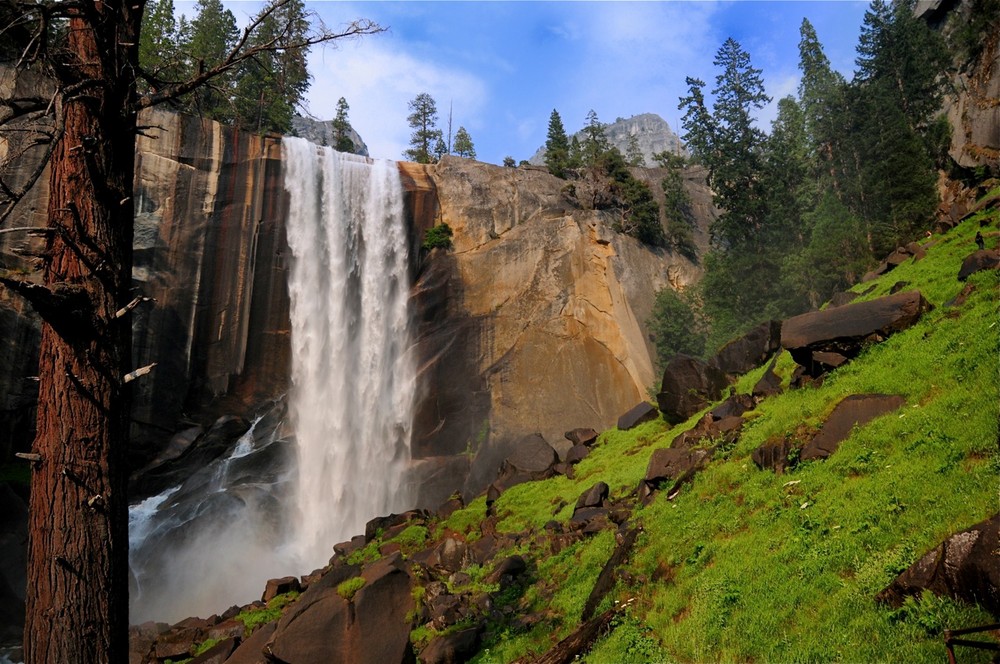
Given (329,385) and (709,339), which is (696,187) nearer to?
(709,339)

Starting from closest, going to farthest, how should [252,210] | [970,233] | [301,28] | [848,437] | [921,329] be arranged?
1. [301,28]
2. [848,437]
3. [921,329]
4. [970,233]
5. [252,210]

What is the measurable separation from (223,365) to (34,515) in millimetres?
26986

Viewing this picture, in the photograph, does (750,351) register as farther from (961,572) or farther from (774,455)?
(961,572)

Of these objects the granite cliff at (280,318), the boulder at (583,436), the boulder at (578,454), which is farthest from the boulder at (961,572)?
the granite cliff at (280,318)

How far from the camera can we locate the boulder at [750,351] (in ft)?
63.4

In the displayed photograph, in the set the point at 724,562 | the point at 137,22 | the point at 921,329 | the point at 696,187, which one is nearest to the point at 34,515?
the point at 137,22

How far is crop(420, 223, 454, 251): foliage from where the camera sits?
32969 millimetres

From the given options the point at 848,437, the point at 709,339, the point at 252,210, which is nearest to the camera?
the point at 848,437

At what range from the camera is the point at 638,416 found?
21828 mm

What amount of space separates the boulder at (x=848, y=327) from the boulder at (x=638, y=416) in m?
8.65

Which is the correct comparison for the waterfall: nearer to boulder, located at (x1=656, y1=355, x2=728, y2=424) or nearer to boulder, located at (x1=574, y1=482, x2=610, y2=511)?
boulder, located at (x1=656, y1=355, x2=728, y2=424)

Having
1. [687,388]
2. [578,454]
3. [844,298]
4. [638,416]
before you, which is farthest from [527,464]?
[844,298]

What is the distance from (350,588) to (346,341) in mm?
20352

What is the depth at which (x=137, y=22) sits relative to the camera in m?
4.71
